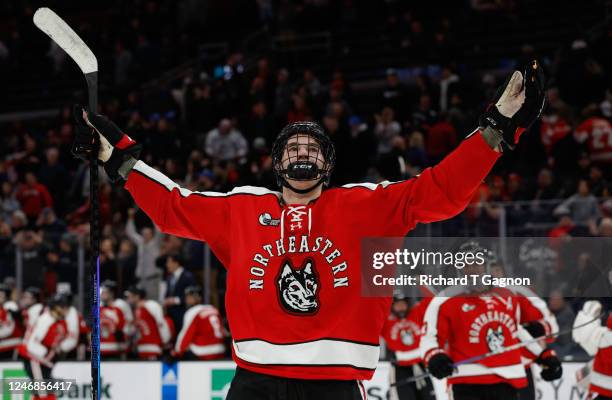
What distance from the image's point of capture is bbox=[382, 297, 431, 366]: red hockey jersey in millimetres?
8495

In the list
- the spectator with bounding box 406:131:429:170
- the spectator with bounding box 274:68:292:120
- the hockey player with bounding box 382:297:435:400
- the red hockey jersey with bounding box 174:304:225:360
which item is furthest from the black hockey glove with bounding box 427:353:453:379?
the spectator with bounding box 274:68:292:120

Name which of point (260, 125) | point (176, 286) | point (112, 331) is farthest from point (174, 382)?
point (260, 125)

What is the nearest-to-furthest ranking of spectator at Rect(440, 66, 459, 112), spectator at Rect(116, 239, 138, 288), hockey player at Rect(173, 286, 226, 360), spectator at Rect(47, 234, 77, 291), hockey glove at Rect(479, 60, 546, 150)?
hockey glove at Rect(479, 60, 546, 150), hockey player at Rect(173, 286, 226, 360), spectator at Rect(116, 239, 138, 288), spectator at Rect(47, 234, 77, 291), spectator at Rect(440, 66, 459, 112)

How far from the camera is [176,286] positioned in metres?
9.51

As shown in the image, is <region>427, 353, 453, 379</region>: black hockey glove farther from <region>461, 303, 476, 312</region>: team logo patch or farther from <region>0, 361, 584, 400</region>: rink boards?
<region>0, 361, 584, 400</region>: rink boards

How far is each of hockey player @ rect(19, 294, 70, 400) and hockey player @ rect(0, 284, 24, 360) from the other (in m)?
0.61

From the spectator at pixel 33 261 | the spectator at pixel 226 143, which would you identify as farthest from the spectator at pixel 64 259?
the spectator at pixel 226 143

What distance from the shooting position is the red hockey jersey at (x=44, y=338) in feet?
28.5

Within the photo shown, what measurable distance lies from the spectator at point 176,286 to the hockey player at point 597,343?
420cm

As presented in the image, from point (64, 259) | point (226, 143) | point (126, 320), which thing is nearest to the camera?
point (126, 320)

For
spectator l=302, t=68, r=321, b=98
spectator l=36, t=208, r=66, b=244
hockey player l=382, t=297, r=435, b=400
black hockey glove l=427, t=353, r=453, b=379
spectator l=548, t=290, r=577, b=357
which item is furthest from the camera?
spectator l=302, t=68, r=321, b=98

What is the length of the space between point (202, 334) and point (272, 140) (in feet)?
8.97

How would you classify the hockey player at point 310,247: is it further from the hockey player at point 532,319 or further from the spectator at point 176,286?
the spectator at point 176,286

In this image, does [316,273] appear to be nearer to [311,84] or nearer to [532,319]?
[532,319]
